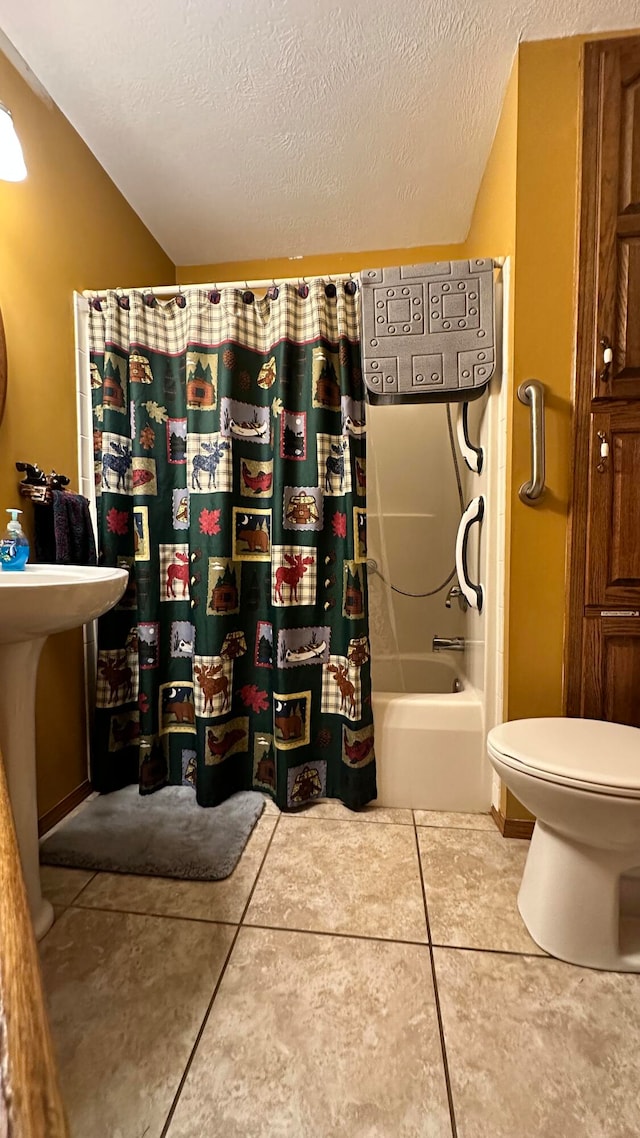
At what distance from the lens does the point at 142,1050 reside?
2.80 ft

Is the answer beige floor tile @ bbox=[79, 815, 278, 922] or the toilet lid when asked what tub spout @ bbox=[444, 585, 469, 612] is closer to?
the toilet lid

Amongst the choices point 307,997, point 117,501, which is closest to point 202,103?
point 117,501

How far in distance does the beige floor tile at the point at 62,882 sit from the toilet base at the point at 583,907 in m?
1.12

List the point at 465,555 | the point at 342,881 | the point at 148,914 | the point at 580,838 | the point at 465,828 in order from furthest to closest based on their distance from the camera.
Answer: the point at 465,555
the point at 465,828
the point at 342,881
the point at 148,914
the point at 580,838

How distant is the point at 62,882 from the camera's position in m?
1.28

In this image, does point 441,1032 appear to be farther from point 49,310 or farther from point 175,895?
point 49,310

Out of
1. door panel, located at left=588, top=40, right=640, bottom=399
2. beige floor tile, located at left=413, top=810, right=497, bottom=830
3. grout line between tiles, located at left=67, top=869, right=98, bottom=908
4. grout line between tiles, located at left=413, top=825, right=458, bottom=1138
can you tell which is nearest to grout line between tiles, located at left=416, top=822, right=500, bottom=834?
beige floor tile, located at left=413, top=810, right=497, bottom=830

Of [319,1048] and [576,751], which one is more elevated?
[576,751]

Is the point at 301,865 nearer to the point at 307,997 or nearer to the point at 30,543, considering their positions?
the point at 307,997

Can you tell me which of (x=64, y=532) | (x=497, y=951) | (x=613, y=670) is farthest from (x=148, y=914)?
(x=613, y=670)

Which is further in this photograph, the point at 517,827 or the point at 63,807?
the point at 63,807

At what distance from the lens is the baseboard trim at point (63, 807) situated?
58.1 inches

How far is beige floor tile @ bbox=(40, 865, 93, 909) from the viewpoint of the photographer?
123 cm

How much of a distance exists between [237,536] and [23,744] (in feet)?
2.68
